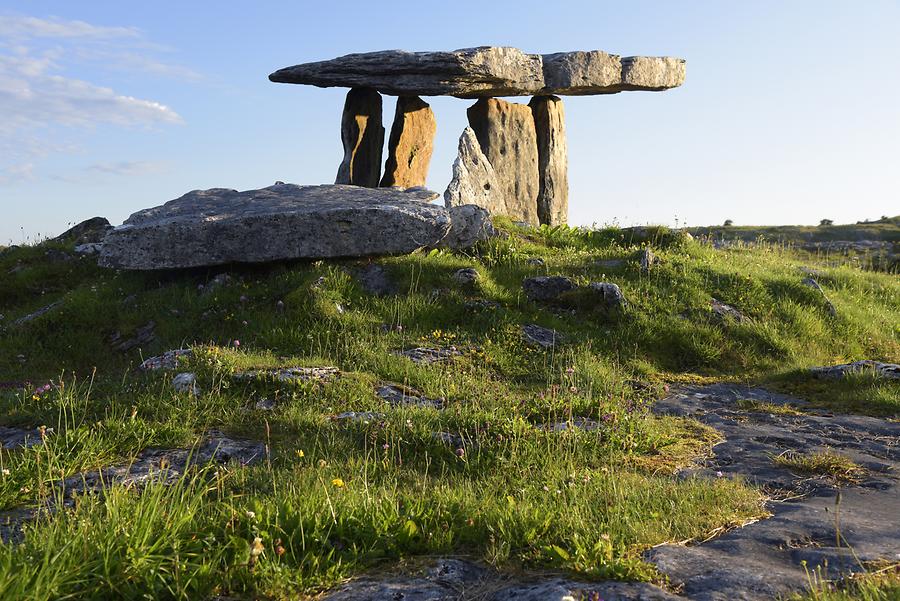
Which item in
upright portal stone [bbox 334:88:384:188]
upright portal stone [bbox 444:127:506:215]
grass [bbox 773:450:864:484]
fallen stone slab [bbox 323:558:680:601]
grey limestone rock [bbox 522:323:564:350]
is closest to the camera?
fallen stone slab [bbox 323:558:680:601]

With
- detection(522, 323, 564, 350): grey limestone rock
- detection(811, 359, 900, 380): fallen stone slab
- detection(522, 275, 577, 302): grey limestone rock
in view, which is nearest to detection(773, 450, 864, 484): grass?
detection(811, 359, 900, 380): fallen stone slab

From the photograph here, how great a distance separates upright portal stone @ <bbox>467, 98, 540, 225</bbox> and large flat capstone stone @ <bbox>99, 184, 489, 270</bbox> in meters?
7.44

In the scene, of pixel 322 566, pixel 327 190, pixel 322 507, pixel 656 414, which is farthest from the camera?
pixel 327 190

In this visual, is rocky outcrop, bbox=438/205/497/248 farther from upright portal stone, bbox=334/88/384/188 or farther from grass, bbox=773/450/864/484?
grass, bbox=773/450/864/484

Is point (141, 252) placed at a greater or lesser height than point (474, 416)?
greater

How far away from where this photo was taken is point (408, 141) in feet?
69.4

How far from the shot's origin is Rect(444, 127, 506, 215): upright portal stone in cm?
1812

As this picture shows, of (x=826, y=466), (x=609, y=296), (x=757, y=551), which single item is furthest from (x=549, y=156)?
(x=757, y=551)

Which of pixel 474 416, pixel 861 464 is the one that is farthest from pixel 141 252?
pixel 861 464

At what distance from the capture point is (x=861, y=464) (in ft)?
24.1

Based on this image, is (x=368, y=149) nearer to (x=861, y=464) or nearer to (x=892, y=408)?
(x=892, y=408)

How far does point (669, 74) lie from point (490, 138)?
6.55 m

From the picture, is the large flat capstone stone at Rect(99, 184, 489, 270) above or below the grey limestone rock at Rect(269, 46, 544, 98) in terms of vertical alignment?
below

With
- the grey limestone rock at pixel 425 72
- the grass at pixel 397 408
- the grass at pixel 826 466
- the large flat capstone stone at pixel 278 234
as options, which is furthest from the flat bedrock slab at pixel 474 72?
the grass at pixel 826 466
